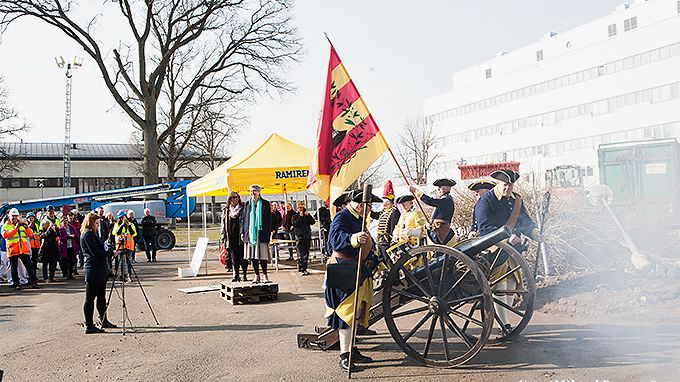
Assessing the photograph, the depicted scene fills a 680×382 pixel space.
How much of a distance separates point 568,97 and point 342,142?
32.3 meters

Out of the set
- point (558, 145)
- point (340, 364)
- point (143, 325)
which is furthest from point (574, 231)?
point (558, 145)

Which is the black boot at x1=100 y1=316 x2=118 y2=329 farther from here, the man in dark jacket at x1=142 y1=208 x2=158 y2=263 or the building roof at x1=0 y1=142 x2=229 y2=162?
the building roof at x1=0 y1=142 x2=229 y2=162

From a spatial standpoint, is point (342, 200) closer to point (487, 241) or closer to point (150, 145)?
point (487, 241)

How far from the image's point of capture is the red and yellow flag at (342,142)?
7.81m

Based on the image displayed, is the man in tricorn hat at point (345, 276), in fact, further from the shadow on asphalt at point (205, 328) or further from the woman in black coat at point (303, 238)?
the woman in black coat at point (303, 238)

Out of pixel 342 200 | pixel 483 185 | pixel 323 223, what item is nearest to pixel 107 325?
pixel 342 200

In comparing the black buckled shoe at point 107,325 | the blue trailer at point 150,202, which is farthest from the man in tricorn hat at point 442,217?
the blue trailer at point 150,202

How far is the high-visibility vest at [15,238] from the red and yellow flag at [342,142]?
26.3ft

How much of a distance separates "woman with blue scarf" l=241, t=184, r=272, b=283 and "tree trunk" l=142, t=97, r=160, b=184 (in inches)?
697

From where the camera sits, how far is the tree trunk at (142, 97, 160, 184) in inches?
1126

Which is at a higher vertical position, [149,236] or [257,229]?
[257,229]

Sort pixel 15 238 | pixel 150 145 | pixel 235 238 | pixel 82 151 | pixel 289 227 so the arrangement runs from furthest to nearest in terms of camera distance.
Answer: pixel 82 151 < pixel 150 145 < pixel 289 227 < pixel 15 238 < pixel 235 238

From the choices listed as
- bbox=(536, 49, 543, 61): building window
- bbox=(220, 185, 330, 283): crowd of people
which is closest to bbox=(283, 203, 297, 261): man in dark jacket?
bbox=(220, 185, 330, 283): crowd of people

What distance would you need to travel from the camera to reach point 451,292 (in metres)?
5.96
